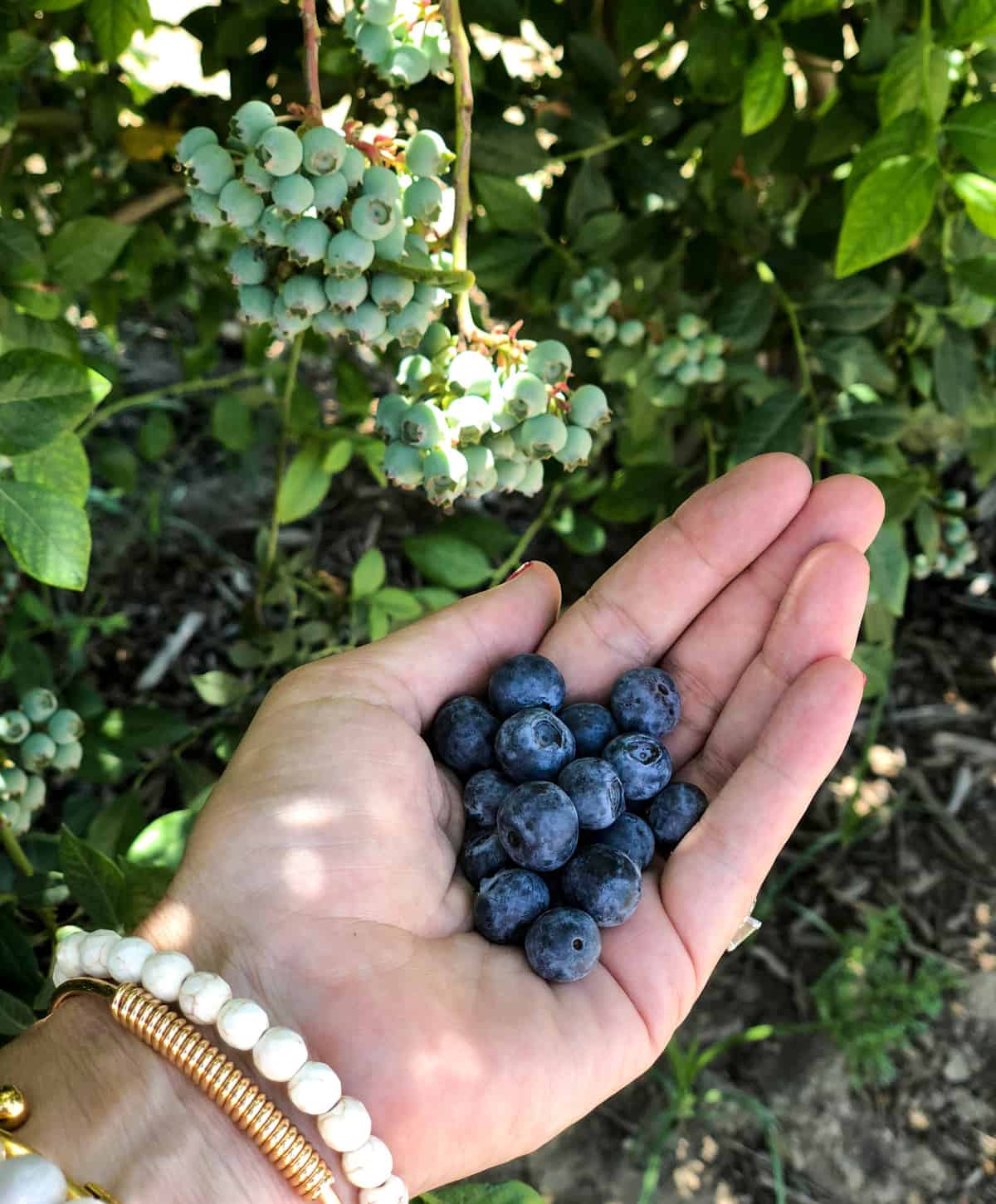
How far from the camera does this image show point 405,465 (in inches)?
51.1

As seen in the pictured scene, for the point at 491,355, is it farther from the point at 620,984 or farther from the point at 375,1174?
the point at 375,1174

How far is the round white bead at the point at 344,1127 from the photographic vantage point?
112cm

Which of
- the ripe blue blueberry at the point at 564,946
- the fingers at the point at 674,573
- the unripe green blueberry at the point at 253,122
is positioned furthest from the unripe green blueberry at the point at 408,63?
the ripe blue blueberry at the point at 564,946

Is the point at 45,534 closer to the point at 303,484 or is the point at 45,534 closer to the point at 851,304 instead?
the point at 303,484

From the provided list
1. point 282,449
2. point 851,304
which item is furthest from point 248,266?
point 851,304

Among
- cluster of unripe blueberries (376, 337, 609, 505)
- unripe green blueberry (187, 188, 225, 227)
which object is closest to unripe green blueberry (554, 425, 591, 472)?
cluster of unripe blueberries (376, 337, 609, 505)

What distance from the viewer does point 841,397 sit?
205cm

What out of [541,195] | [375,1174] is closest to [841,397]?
[541,195]

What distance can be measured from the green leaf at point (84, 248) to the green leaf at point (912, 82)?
3.71 ft

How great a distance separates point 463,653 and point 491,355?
0.45 m

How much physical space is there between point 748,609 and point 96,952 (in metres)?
0.98

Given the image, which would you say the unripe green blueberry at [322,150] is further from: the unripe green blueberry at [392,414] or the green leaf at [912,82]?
the green leaf at [912,82]

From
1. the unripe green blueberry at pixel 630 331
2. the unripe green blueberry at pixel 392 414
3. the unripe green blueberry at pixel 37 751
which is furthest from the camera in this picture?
the unripe green blueberry at pixel 630 331

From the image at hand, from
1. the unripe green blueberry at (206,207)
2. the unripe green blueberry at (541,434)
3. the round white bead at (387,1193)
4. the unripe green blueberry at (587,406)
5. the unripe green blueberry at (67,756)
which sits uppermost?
the unripe green blueberry at (206,207)
